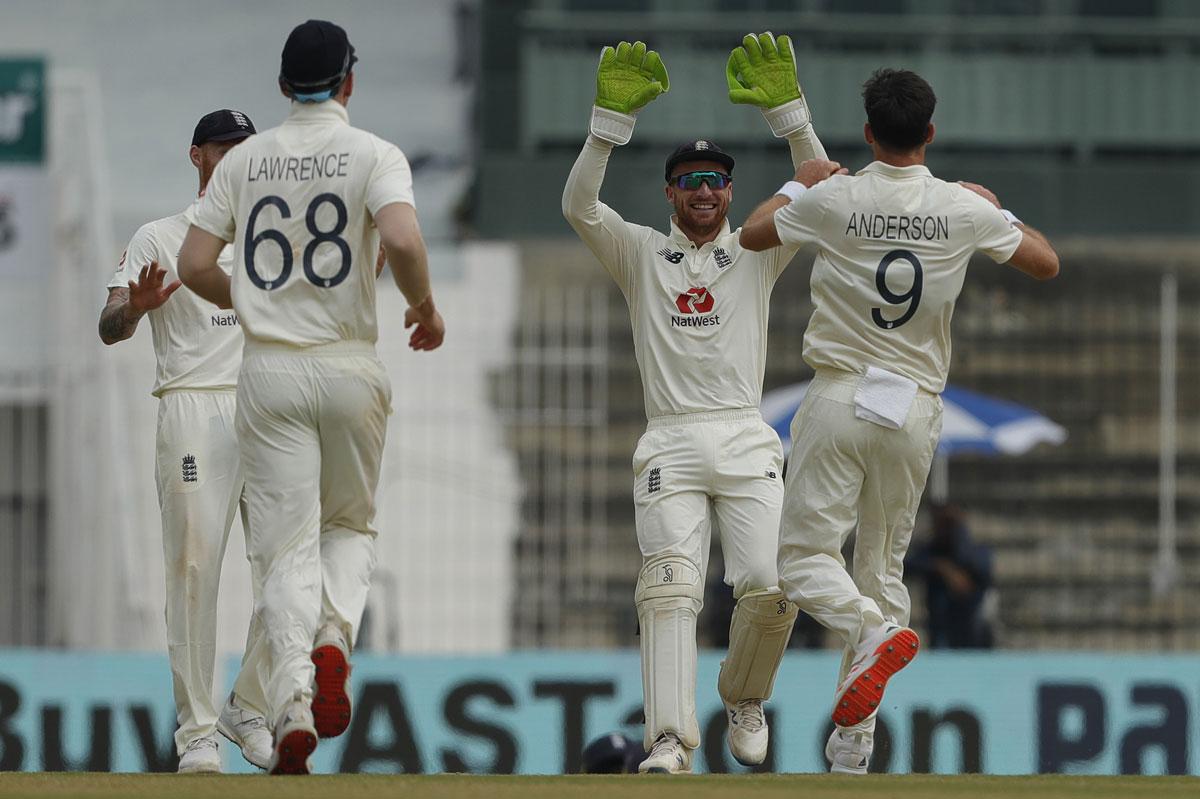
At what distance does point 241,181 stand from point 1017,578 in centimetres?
982

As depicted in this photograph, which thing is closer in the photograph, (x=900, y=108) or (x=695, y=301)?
(x=900, y=108)

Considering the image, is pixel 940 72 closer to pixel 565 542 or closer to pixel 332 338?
pixel 565 542

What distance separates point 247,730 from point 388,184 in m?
2.13

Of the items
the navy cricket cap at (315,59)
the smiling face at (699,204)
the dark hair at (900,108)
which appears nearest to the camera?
the navy cricket cap at (315,59)

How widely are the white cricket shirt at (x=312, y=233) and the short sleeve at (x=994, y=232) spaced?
6.19 ft

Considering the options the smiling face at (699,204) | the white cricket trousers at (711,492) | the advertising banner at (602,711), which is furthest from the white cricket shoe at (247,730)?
the advertising banner at (602,711)

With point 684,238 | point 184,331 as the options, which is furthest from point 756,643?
point 184,331

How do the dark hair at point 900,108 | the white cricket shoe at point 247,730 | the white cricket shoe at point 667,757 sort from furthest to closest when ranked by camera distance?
the white cricket shoe at point 247,730 → the white cricket shoe at point 667,757 → the dark hair at point 900,108

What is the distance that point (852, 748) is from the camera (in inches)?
311

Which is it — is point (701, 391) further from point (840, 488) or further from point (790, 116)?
point (790, 116)

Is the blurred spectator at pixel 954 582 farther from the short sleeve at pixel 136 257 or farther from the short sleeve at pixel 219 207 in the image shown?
the short sleeve at pixel 219 207

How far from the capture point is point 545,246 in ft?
53.8

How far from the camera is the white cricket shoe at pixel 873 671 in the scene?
24.1 feet

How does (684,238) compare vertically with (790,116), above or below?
below
